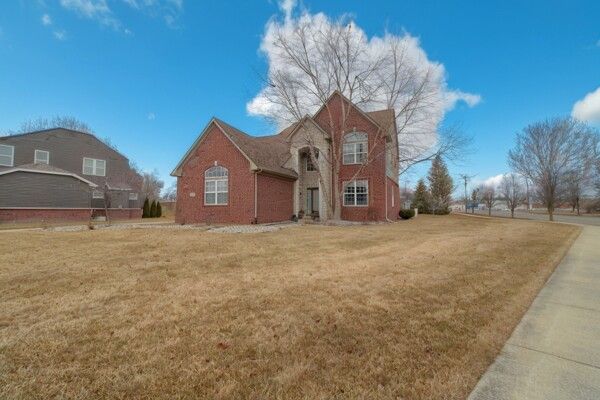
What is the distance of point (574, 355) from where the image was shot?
10.0ft

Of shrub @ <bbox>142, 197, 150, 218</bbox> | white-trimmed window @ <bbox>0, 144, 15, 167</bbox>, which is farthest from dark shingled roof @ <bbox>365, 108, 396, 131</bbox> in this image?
white-trimmed window @ <bbox>0, 144, 15, 167</bbox>

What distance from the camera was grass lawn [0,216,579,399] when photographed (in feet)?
8.14

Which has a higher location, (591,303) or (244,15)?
(244,15)

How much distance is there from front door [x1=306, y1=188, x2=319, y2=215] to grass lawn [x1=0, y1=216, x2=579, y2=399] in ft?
51.1

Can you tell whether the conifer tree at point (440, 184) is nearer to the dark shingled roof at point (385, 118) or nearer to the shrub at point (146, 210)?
the dark shingled roof at point (385, 118)

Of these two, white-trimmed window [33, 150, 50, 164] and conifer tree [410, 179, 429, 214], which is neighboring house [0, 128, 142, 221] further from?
conifer tree [410, 179, 429, 214]

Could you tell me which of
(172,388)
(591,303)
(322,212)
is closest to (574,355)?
(591,303)

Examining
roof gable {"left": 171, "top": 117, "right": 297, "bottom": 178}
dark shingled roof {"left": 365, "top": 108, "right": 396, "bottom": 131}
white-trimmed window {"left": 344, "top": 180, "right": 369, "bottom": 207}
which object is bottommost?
white-trimmed window {"left": 344, "top": 180, "right": 369, "bottom": 207}

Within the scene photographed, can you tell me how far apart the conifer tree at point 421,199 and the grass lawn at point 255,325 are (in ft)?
123

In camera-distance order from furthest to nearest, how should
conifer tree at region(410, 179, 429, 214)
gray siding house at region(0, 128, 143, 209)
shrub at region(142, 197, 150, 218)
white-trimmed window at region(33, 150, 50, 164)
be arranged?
conifer tree at region(410, 179, 429, 214) → shrub at region(142, 197, 150, 218) → white-trimmed window at region(33, 150, 50, 164) → gray siding house at region(0, 128, 143, 209)

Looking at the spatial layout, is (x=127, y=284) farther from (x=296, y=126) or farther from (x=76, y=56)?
(x=76, y=56)

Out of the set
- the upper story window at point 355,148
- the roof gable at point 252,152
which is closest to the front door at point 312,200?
the roof gable at point 252,152

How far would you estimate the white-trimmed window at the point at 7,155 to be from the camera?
2603 centimetres

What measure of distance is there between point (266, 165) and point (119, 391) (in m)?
17.0
